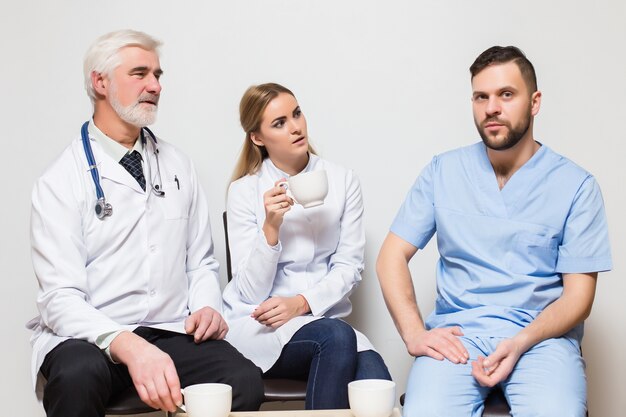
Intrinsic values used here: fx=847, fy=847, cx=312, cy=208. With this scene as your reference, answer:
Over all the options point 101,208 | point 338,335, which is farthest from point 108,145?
point 338,335

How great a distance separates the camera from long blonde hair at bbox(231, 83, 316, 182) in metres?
2.53

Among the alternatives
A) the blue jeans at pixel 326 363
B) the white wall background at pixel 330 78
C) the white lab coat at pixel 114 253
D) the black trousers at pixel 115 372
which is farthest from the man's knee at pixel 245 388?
the white wall background at pixel 330 78

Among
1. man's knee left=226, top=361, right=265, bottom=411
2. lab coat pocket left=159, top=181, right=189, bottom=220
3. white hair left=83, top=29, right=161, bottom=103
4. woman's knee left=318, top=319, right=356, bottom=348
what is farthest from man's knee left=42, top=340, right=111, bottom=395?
white hair left=83, top=29, right=161, bottom=103

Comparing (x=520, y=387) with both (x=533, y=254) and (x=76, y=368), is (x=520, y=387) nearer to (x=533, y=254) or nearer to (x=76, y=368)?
(x=533, y=254)

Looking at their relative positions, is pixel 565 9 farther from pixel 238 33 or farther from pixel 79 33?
pixel 79 33

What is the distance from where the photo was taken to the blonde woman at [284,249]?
2291 mm

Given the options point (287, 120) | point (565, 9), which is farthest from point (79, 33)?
point (565, 9)

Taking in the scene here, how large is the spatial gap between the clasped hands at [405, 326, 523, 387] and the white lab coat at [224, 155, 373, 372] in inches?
13.0

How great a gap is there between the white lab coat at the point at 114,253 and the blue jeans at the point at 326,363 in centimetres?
27

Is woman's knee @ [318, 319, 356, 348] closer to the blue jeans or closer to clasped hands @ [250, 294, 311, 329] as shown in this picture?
the blue jeans

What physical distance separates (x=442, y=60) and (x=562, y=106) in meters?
0.45

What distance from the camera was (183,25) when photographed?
9.56ft

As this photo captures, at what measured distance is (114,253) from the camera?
227 cm

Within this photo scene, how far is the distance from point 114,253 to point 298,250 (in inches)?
21.1
